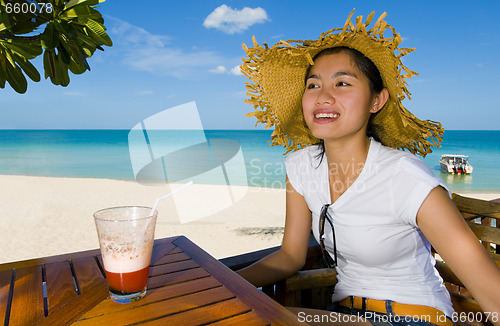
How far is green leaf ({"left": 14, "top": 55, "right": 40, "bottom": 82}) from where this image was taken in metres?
1.04

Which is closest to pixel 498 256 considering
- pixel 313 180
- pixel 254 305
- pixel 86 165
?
pixel 313 180

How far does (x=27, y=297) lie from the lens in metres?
0.84

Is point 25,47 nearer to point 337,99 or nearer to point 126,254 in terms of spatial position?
point 126,254

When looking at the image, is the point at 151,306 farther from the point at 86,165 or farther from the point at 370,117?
the point at 86,165

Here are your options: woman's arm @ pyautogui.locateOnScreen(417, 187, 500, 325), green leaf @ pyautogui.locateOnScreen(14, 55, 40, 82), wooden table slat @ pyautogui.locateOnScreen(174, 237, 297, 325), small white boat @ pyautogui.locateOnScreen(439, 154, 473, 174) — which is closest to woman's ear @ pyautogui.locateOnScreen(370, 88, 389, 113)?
woman's arm @ pyautogui.locateOnScreen(417, 187, 500, 325)

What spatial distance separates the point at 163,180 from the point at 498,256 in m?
15.8

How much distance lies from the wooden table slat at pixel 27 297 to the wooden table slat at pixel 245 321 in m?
0.40

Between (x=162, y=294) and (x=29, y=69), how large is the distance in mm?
802

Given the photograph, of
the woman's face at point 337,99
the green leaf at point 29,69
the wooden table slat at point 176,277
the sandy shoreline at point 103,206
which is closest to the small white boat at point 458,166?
the sandy shoreline at point 103,206

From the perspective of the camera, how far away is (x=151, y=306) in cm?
79

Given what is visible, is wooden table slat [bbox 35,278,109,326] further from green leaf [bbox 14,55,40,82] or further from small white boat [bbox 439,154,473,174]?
small white boat [bbox 439,154,473,174]

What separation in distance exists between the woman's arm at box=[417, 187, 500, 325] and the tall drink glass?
86 centimetres

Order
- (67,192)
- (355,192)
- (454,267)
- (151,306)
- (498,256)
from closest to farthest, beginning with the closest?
(151,306), (454,267), (355,192), (498,256), (67,192)

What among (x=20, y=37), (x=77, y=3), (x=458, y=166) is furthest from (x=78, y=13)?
(x=458, y=166)
